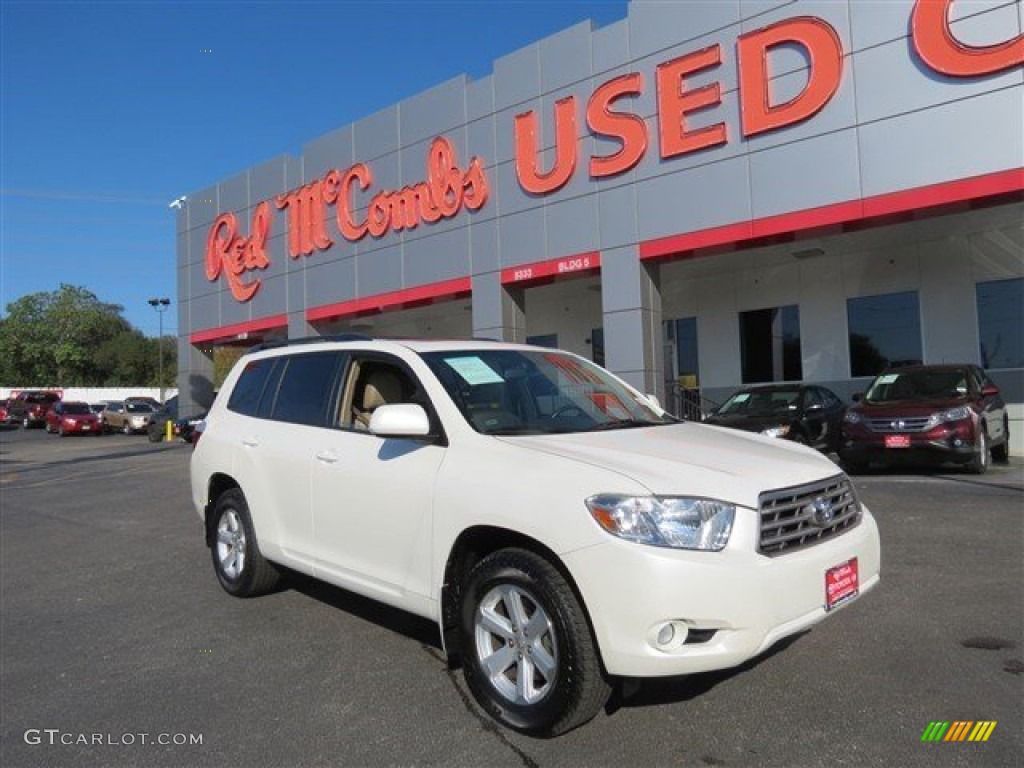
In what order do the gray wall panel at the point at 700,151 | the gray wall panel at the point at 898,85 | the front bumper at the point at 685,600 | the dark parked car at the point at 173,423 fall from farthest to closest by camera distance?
the dark parked car at the point at 173,423 < the gray wall panel at the point at 700,151 < the gray wall panel at the point at 898,85 < the front bumper at the point at 685,600

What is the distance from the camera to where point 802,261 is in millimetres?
17703

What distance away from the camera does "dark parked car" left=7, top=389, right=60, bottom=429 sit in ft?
148

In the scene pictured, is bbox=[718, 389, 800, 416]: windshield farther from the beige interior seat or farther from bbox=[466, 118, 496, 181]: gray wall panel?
the beige interior seat

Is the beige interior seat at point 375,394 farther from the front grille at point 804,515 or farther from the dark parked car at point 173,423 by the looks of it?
the dark parked car at point 173,423

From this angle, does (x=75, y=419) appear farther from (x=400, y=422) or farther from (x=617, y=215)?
(x=400, y=422)

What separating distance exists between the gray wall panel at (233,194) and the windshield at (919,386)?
2001 cm

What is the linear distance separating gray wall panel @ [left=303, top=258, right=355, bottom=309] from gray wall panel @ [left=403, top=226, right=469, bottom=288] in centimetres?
239

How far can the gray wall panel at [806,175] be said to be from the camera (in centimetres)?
1263

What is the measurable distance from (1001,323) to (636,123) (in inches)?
327

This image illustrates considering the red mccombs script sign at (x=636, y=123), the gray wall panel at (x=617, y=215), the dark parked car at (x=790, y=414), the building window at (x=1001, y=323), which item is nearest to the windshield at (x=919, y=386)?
the dark parked car at (x=790, y=414)

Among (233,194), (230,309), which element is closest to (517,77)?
(233,194)

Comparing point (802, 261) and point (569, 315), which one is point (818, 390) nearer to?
point (802, 261)

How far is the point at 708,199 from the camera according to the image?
558 inches

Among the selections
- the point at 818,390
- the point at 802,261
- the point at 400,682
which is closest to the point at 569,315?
the point at 802,261
